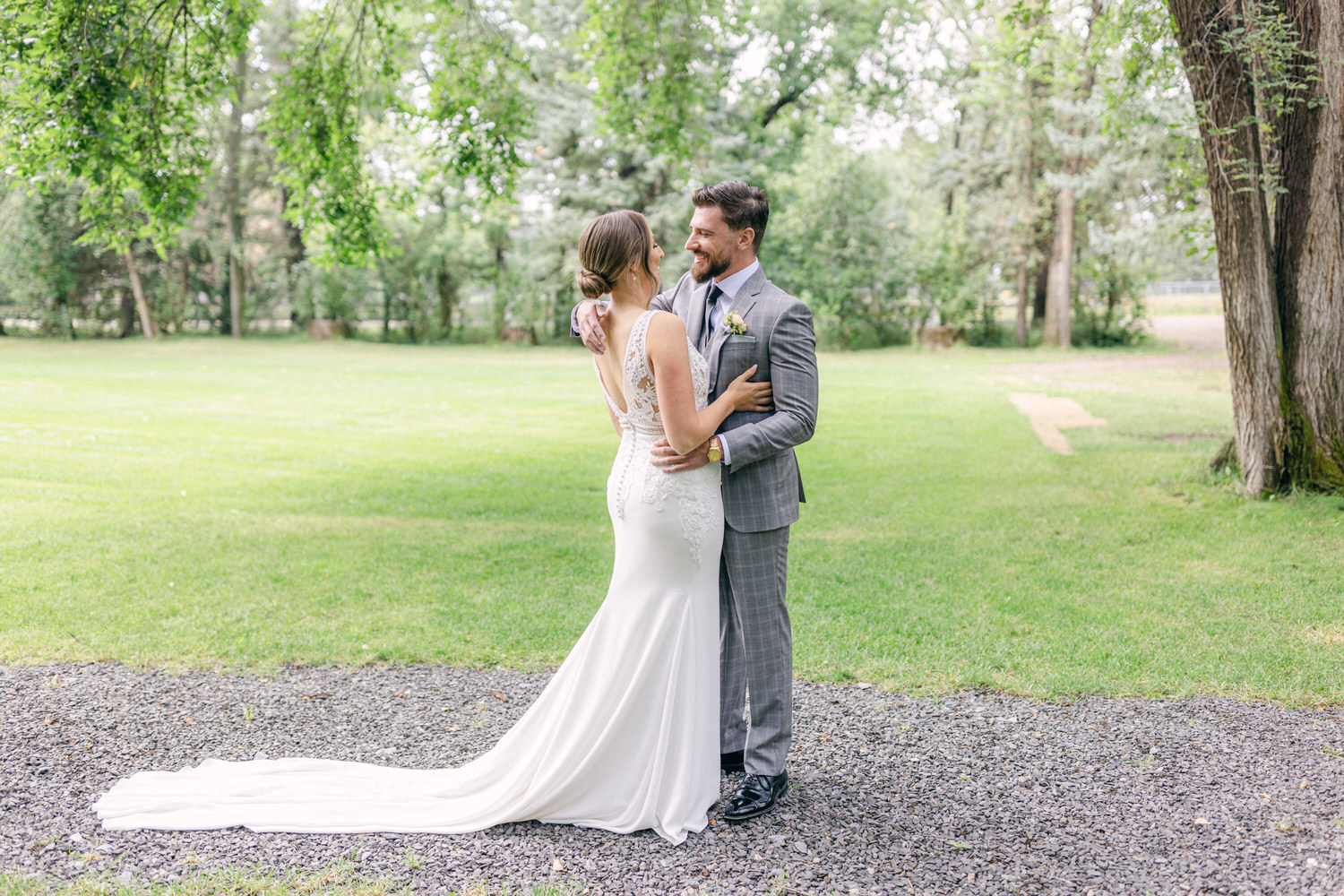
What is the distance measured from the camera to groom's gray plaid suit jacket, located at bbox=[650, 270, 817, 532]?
3639mm

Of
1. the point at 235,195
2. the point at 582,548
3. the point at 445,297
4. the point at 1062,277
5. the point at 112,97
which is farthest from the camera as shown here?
the point at 445,297

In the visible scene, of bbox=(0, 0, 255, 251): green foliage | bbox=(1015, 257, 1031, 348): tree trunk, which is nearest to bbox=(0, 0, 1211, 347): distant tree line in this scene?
bbox=(1015, 257, 1031, 348): tree trunk

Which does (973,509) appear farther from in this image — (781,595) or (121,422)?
(121,422)

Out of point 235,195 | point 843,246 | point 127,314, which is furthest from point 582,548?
point 127,314

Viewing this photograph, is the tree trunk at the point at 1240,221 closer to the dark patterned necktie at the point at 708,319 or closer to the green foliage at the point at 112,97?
the dark patterned necktie at the point at 708,319

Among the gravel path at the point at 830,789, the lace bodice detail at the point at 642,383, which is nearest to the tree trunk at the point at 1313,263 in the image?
the gravel path at the point at 830,789

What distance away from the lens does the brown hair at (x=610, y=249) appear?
138 inches

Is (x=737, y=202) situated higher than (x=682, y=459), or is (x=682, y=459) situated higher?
(x=737, y=202)

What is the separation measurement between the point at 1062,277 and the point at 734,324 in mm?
27907

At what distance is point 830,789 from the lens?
13.2 ft

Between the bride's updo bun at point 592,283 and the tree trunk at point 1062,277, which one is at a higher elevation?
the tree trunk at point 1062,277

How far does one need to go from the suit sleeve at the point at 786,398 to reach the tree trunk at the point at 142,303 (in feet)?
114

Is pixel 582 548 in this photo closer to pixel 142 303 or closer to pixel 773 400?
pixel 773 400

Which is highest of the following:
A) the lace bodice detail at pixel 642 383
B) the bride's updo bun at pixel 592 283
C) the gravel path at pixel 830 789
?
the bride's updo bun at pixel 592 283
